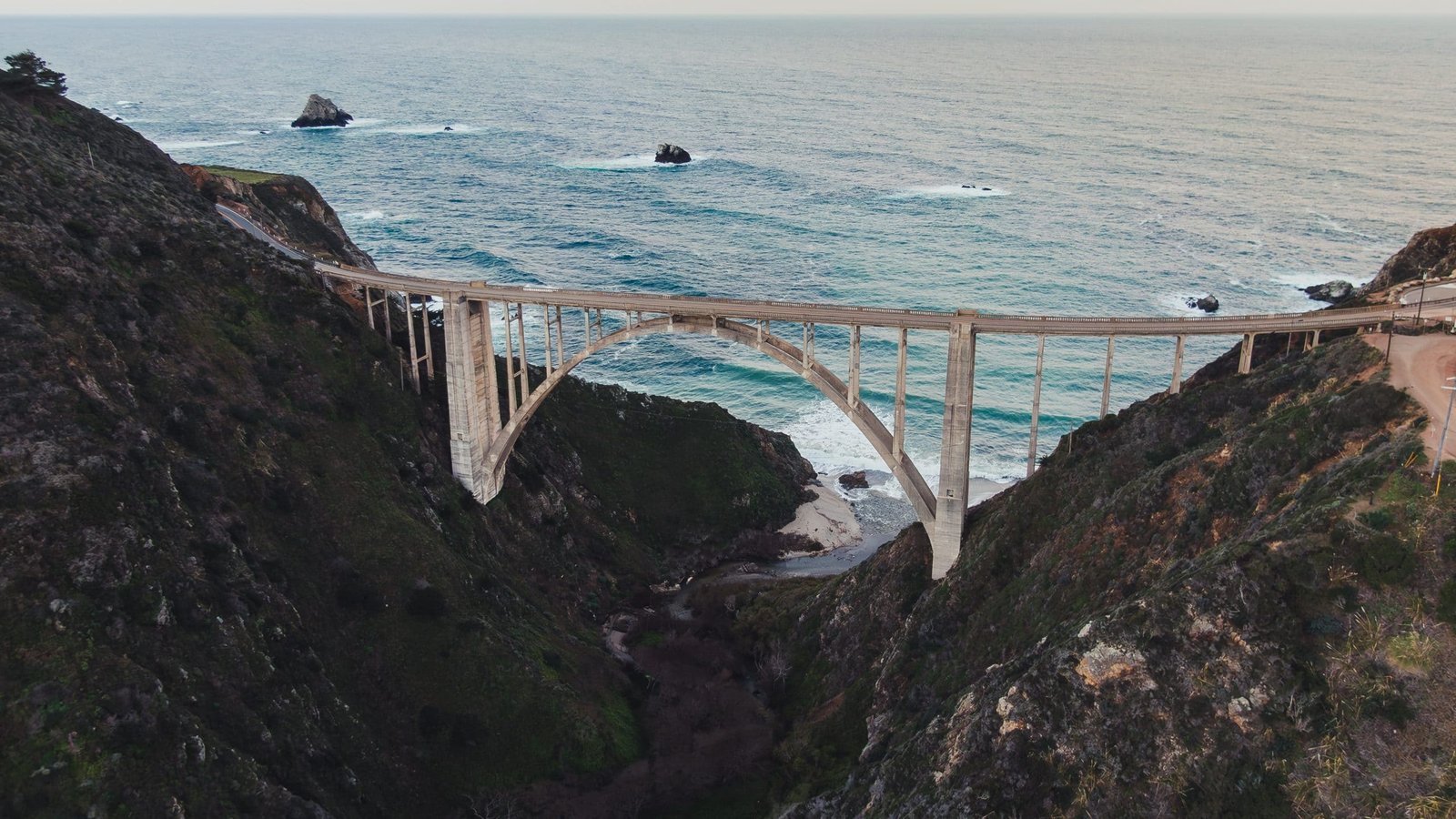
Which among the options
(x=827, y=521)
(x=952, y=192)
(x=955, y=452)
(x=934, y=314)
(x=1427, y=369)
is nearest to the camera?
(x=1427, y=369)

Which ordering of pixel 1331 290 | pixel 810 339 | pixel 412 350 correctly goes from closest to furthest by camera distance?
pixel 810 339
pixel 412 350
pixel 1331 290

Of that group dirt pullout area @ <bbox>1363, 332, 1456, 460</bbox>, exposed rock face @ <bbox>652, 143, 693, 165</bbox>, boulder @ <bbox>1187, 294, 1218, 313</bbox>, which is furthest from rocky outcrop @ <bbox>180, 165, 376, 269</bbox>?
exposed rock face @ <bbox>652, 143, 693, 165</bbox>

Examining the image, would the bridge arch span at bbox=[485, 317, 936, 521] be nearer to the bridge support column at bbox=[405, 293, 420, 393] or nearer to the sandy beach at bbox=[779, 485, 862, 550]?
the bridge support column at bbox=[405, 293, 420, 393]

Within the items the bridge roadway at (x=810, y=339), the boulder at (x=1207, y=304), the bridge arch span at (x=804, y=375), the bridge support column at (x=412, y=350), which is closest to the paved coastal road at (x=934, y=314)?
the bridge roadway at (x=810, y=339)

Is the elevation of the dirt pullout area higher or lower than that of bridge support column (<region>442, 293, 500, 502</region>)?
higher

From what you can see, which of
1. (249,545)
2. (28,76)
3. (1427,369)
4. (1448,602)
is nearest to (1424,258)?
(1427,369)

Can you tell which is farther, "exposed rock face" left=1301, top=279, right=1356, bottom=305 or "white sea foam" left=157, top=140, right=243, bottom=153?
"white sea foam" left=157, top=140, right=243, bottom=153

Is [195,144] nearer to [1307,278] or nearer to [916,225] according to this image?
[916,225]

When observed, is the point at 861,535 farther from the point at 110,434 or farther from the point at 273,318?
the point at 110,434
